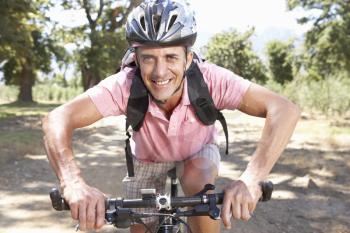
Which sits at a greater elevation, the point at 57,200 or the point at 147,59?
the point at 147,59

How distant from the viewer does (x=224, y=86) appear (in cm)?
265

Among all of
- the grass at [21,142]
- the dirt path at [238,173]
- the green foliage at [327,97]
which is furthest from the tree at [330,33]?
the grass at [21,142]

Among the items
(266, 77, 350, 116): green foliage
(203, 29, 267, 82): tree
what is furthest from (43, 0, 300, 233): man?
(203, 29, 267, 82): tree

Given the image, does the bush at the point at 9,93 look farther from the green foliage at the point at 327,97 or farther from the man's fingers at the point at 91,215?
the man's fingers at the point at 91,215

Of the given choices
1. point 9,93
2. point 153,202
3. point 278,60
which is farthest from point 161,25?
point 278,60

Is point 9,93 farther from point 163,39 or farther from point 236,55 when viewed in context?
point 163,39

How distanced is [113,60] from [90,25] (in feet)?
10.5

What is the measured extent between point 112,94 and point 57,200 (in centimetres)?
82

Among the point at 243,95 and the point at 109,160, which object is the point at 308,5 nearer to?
the point at 109,160

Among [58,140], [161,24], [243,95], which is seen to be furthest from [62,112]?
[243,95]

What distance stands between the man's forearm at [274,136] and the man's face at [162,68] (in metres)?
0.54

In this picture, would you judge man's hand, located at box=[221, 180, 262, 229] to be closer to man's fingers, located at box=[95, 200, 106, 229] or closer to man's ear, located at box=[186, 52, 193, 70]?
man's fingers, located at box=[95, 200, 106, 229]

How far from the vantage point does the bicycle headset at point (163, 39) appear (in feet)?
7.88

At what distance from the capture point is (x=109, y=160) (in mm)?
8914
